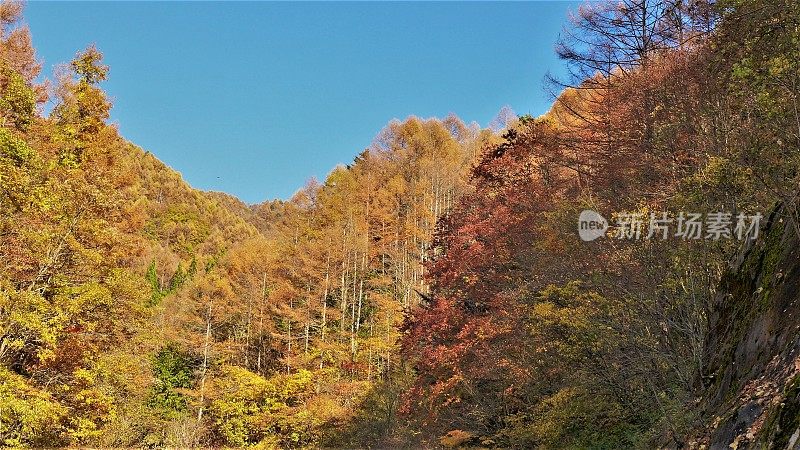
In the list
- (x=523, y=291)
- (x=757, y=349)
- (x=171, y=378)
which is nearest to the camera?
(x=757, y=349)

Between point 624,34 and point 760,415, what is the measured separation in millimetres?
9687

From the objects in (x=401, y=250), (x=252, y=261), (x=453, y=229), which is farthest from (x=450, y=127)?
(x=453, y=229)

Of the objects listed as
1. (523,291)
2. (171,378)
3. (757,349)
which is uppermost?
(523,291)

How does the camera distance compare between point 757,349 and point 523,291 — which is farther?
point 523,291

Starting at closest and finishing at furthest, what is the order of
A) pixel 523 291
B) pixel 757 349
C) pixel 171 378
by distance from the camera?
pixel 757 349
pixel 523 291
pixel 171 378

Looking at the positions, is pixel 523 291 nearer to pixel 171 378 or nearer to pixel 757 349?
pixel 757 349

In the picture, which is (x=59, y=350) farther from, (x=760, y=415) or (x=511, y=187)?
(x=760, y=415)

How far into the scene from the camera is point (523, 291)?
11180 millimetres

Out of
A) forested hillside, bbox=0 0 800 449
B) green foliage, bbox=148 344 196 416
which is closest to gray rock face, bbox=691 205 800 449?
forested hillside, bbox=0 0 800 449

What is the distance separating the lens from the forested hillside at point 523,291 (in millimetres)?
5320

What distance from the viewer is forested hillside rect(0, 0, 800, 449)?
17.5ft

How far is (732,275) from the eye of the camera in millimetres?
5871

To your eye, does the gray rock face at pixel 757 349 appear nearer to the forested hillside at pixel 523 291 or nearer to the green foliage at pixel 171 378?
the forested hillside at pixel 523 291

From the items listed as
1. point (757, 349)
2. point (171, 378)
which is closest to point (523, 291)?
point (757, 349)
